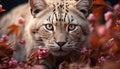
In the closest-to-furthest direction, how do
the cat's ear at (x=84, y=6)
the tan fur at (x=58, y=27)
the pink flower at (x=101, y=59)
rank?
the pink flower at (x=101, y=59), the tan fur at (x=58, y=27), the cat's ear at (x=84, y=6)

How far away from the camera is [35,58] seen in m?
2.76

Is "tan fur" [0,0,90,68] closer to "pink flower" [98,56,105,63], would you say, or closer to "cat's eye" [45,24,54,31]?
"cat's eye" [45,24,54,31]

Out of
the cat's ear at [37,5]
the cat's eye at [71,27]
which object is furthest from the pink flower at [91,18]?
the cat's ear at [37,5]

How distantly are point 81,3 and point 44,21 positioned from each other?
0.35m

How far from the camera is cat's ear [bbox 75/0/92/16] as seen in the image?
10.8 feet

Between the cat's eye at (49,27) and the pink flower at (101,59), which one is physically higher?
the cat's eye at (49,27)

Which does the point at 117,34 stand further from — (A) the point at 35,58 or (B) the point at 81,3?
(B) the point at 81,3

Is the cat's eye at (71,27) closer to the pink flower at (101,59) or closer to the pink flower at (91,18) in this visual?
the pink flower at (91,18)

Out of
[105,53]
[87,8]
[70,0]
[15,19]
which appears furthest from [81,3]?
[15,19]

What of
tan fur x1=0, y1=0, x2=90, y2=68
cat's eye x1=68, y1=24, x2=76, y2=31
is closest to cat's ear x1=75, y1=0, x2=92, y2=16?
tan fur x1=0, y1=0, x2=90, y2=68

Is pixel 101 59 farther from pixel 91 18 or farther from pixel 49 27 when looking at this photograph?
pixel 91 18

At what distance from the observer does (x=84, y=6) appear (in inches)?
130

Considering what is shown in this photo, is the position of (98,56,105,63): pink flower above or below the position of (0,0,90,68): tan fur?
below

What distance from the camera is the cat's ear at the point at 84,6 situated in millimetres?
3293
